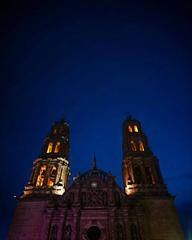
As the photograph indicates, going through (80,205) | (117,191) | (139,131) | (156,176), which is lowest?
(80,205)

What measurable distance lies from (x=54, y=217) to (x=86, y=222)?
3.67m

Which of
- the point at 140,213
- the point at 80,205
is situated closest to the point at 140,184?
the point at 140,213

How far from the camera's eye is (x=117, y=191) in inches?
1080

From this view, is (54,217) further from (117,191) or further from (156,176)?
(156,176)

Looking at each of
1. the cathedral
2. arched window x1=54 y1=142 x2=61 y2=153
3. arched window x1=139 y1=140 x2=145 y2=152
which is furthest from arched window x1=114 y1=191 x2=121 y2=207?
arched window x1=54 y1=142 x2=61 y2=153

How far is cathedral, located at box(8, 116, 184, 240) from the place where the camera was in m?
23.6

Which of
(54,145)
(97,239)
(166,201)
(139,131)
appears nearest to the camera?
(97,239)

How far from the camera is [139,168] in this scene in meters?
31.3

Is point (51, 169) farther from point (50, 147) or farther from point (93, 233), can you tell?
point (93, 233)

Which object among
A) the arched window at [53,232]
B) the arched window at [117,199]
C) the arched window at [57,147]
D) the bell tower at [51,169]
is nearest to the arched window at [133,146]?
the arched window at [117,199]

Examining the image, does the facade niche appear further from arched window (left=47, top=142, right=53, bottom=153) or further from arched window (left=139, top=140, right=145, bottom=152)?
arched window (left=139, top=140, right=145, bottom=152)

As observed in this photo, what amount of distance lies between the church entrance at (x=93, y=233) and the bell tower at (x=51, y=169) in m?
7.00

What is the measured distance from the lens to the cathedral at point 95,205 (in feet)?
77.5

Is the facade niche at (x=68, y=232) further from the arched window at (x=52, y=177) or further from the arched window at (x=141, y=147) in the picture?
the arched window at (x=141, y=147)
